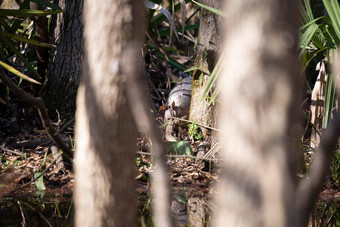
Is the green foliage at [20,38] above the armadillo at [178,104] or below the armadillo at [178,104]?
above

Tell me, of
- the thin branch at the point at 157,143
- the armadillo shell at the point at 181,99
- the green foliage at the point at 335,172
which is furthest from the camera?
the armadillo shell at the point at 181,99

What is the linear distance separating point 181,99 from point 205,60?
1.98 ft

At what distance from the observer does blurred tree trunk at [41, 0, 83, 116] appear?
611 centimetres

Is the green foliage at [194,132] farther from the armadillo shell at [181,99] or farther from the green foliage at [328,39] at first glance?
the green foliage at [328,39]

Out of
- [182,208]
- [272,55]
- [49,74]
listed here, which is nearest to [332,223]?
[182,208]

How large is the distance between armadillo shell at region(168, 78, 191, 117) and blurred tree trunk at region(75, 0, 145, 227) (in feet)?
11.9

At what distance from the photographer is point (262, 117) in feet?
5.31

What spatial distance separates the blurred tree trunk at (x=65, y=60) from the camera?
6109 millimetres

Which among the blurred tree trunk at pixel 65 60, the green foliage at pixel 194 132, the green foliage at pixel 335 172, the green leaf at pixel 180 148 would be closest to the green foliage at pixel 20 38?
the blurred tree trunk at pixel 65 60

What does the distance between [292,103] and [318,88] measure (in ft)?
12.4

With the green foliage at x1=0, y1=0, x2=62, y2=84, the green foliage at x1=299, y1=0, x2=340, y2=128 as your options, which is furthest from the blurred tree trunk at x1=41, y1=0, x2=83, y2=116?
the green foliage at x1=299, y1=0, x2=340, y2=128

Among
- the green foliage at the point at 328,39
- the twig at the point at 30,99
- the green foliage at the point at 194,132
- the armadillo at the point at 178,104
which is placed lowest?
the green foliage at the point at 194,132

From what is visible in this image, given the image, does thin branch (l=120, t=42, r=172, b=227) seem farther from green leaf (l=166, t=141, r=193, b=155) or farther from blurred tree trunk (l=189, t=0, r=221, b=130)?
blurred tree trunk (l=189, t=0, r=221, b=130)

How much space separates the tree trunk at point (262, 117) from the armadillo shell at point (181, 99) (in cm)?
457
